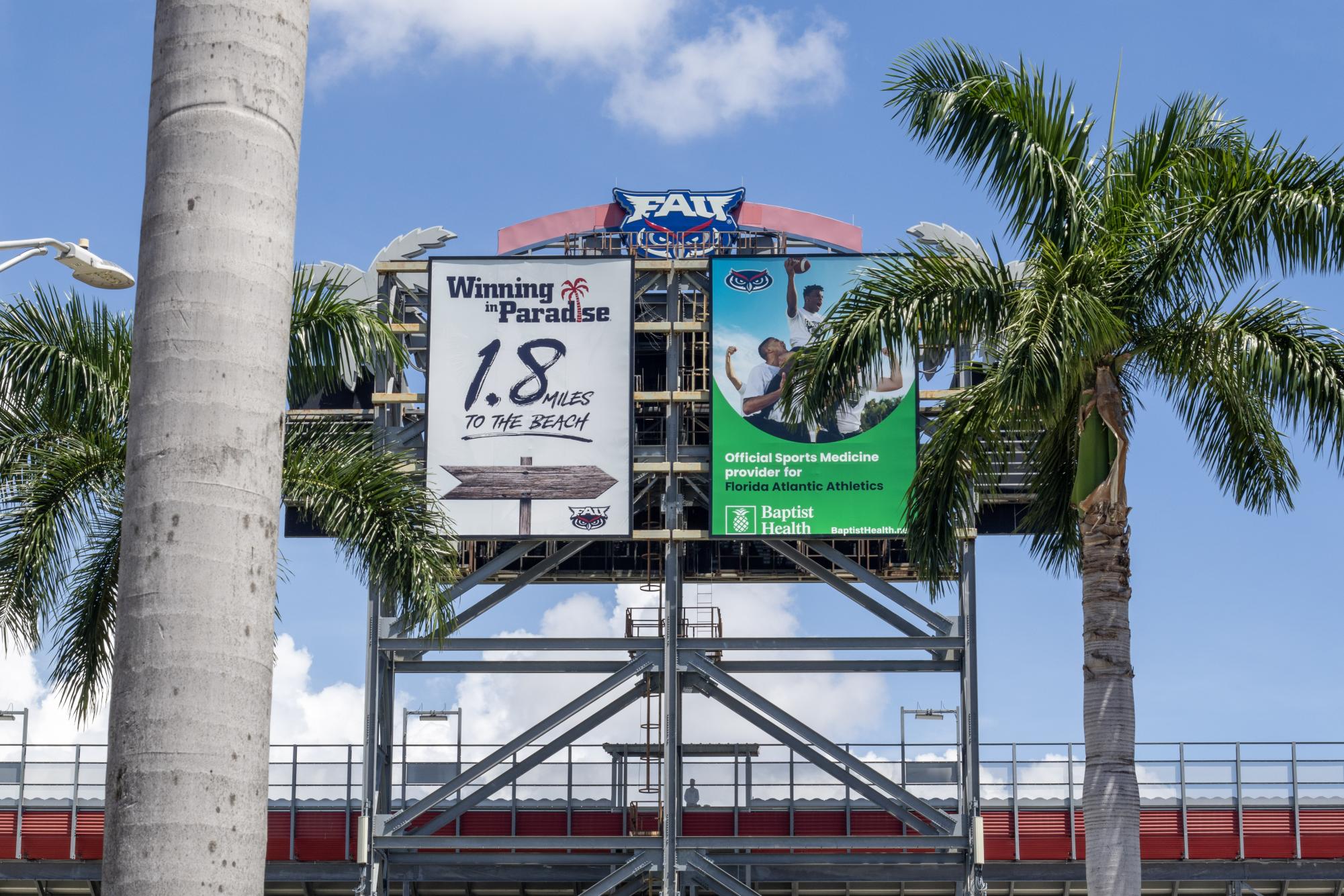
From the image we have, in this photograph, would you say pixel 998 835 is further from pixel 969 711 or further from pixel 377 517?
pixel 377 517

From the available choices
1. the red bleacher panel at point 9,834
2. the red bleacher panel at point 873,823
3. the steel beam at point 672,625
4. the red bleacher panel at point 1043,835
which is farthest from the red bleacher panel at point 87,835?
the red bleacher panel at point 1043,835

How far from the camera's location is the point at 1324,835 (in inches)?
1624

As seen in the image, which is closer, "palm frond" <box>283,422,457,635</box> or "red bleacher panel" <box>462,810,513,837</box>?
"palm frond" <box>283,422,457,635</box>

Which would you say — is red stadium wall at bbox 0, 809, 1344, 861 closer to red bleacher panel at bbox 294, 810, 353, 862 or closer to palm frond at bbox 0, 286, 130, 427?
red bleacher panel at bbox 294, 810, 353, 862

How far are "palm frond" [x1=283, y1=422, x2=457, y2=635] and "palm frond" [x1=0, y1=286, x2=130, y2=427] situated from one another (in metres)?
2.17

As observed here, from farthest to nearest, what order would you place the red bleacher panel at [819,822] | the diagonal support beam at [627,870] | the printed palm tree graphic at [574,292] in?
the red bleacher panel at [819,822]
the printed palm tree graphic at [574,292]
the diagonal support beam at [627,870]

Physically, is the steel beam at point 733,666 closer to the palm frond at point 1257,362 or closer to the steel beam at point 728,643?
the steel beam at point 728,643

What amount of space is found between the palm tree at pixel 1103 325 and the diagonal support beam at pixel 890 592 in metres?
15.9

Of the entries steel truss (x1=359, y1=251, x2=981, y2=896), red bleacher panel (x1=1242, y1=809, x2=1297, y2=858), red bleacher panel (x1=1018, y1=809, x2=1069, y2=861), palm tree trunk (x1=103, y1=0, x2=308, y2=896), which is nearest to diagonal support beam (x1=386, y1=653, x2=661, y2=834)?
steel truss (x1=359, y1=251, x2=981, y2=896)

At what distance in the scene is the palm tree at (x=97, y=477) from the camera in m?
19.8

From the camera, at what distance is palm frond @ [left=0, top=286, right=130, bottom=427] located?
19.8m

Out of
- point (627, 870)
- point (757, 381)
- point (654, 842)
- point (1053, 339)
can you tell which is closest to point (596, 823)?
point (654, 842)

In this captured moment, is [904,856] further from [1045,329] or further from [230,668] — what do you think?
[230,668]

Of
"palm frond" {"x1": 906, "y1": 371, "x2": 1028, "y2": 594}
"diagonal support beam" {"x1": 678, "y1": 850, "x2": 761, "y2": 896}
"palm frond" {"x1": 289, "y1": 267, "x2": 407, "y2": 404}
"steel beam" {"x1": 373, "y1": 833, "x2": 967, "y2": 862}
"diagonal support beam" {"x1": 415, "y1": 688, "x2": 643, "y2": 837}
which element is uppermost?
"palm frond" {"x1": 289, "y1": 267, "x2": 407, "y2": 404}
